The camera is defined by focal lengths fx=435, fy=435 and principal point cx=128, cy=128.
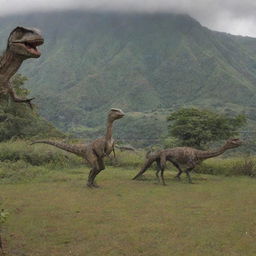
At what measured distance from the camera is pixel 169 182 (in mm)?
15695

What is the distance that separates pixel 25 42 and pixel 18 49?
134 mm

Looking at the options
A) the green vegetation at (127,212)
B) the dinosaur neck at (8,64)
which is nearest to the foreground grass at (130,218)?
the green vegetation at (127,212)

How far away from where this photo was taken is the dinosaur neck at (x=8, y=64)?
6.04 meters

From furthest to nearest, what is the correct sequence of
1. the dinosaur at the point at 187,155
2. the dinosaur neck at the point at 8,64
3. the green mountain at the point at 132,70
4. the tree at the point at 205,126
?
the green mountain at the point at 132,70 < the tree at the point at 205,126 < the dinosaur at the point at 187,155 < the dinosaur neck at the point at 8,64

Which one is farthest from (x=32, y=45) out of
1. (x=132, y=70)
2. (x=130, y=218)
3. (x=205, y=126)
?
(x=132, y=70)

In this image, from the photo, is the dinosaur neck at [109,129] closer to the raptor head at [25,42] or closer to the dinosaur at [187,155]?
the dinosaur at [187,155]

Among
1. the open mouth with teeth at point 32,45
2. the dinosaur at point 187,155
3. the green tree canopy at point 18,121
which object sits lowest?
the green tree canopy at point 18,121

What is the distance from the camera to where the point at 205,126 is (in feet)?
62.9

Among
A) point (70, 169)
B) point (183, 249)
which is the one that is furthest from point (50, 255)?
point (70, 169)

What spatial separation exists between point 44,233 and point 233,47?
14913 centimetres

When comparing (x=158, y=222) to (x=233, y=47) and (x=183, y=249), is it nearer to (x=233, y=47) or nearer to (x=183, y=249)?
(x=183, y=249)

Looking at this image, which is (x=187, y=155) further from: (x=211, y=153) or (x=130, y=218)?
(x=130, y=218)

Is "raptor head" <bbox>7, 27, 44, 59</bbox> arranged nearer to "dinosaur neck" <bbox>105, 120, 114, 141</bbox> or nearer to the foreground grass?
the foreground grass

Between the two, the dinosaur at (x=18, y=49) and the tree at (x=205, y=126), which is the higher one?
the dinosaur at (x=18, y=49)
